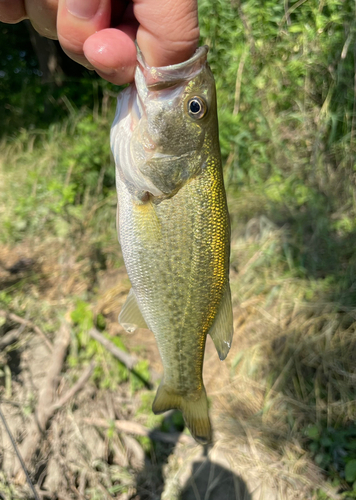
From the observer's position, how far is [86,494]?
2.42 m

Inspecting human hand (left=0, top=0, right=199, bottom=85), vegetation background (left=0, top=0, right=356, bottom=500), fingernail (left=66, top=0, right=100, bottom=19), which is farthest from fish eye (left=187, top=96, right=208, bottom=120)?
vegetation background (left=0, top=0, right=356, bottom=500)

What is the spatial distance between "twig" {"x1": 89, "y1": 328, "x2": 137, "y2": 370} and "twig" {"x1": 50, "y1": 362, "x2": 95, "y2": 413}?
20cm

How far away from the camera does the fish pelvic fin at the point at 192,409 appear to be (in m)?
1.54

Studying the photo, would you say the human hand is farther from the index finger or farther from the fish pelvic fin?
the fish pelvic fin

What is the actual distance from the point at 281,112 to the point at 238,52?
2.86ft

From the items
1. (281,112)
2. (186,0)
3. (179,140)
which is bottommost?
(281,112)

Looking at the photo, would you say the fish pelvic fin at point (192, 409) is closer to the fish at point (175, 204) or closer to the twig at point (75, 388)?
the fish at point (175, 204)

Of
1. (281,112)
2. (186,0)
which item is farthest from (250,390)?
(281,112)

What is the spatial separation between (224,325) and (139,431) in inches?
69.3

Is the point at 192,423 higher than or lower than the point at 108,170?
lower

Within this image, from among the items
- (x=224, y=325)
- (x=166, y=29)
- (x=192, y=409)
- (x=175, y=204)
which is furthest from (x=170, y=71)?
(x=192, y=409)

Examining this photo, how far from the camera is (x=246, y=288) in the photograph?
3.18 metres

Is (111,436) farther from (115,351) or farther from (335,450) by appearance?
(335,450)

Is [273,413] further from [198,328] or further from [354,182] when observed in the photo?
[354,182]
